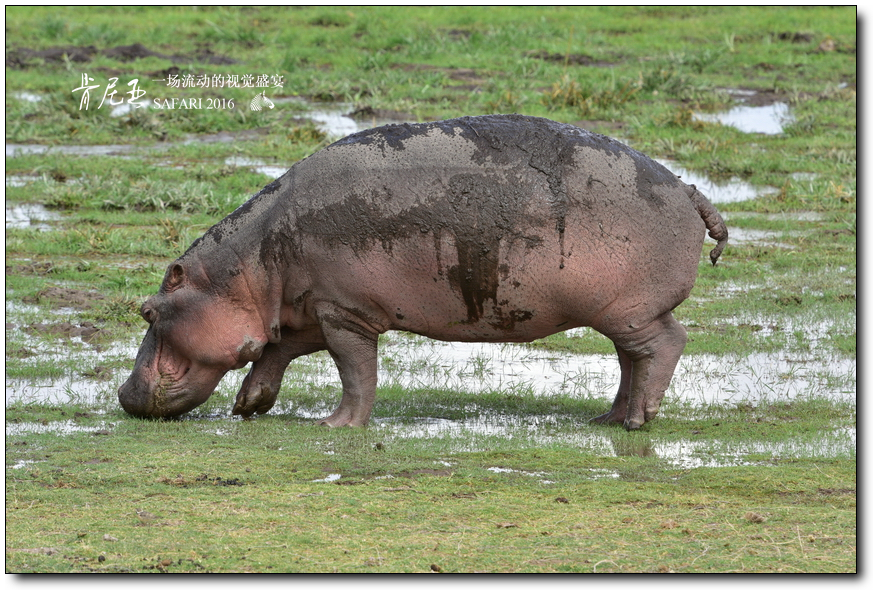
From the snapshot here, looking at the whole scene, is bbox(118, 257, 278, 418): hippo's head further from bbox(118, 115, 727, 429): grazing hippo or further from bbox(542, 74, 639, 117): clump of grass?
bbox(542, 74, 639, 117): clump of grass

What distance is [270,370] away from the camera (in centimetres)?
789

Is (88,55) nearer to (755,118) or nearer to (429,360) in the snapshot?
(755,118)

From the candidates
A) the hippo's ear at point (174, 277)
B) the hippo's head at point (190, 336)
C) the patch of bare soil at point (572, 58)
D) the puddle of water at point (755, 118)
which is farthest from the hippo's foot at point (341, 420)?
the patch of bare soil at point (572, 58)

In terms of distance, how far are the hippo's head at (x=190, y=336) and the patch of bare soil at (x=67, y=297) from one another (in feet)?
9.31

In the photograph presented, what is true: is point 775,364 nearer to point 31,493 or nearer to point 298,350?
point 298,350

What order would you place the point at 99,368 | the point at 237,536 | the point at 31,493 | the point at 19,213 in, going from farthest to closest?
1. the point at 19,213
2. the point at 99,368
3. the point at 31,493
4. the point at 237,536

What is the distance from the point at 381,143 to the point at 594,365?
286cm

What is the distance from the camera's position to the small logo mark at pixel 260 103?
1745 cm

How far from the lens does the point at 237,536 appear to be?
17.3ft

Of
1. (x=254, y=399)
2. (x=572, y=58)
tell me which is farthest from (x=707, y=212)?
(x=572, y=58)

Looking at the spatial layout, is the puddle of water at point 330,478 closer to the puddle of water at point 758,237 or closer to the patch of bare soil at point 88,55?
the puddle of water at point 758,237

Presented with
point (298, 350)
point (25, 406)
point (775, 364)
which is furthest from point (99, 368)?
point (775, 364)

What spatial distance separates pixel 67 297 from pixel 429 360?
3.20 meters

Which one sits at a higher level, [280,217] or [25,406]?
[280,217]
